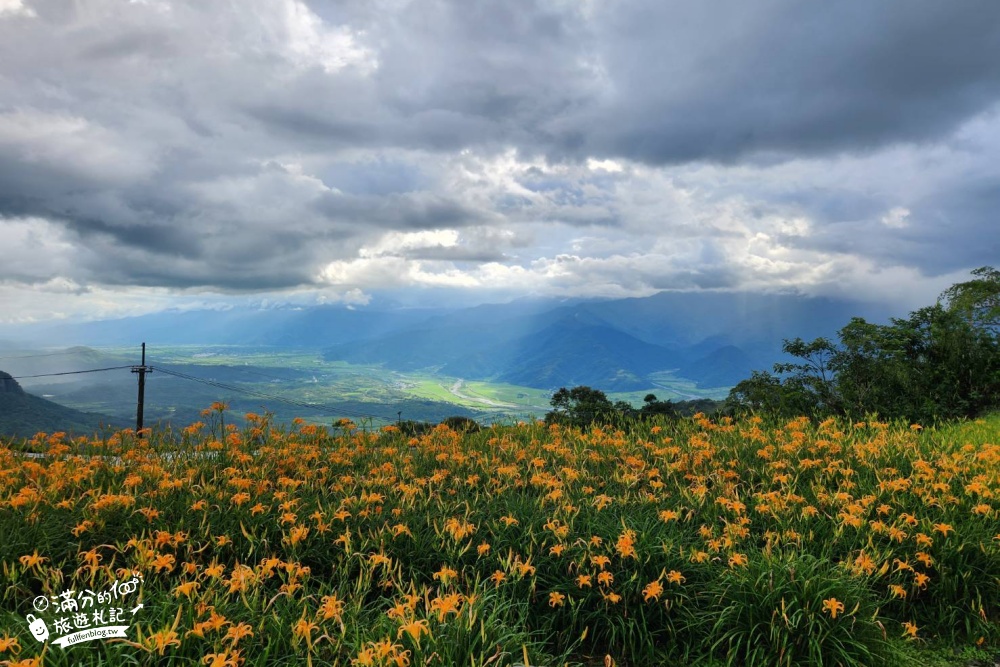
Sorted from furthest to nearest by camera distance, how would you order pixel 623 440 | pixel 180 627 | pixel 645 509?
pixel 623 440 → pixel 645 509 → pixel 180 627

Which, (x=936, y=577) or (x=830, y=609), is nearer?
(x=830, y=609)

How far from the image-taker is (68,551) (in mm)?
4395

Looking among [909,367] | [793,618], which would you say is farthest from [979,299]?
[793,618]

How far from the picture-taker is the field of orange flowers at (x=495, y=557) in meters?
3.20

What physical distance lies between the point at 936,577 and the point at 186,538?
21.1 feet

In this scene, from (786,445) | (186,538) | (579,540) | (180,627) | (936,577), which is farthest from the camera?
(786,445)

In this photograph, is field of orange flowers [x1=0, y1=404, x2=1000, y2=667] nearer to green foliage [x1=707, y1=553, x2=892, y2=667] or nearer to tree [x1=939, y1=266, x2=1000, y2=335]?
green foliage [x1=707, y1=553, x2=892, y2=667]

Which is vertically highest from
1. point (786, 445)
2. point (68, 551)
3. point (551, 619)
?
point (786, 445)

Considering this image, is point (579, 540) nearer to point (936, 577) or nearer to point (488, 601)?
point (488, 601)

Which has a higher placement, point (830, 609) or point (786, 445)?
point (786, 445)

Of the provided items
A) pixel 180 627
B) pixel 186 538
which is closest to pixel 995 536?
pixel 180 627

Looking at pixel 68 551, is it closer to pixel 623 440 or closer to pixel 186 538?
pixel 186 538

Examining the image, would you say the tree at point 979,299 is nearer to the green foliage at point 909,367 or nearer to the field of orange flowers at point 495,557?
the green foliage at point 909,367

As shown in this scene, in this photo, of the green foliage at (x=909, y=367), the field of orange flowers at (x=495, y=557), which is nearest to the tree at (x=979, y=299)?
the green foliage at (x=909, y=367)
